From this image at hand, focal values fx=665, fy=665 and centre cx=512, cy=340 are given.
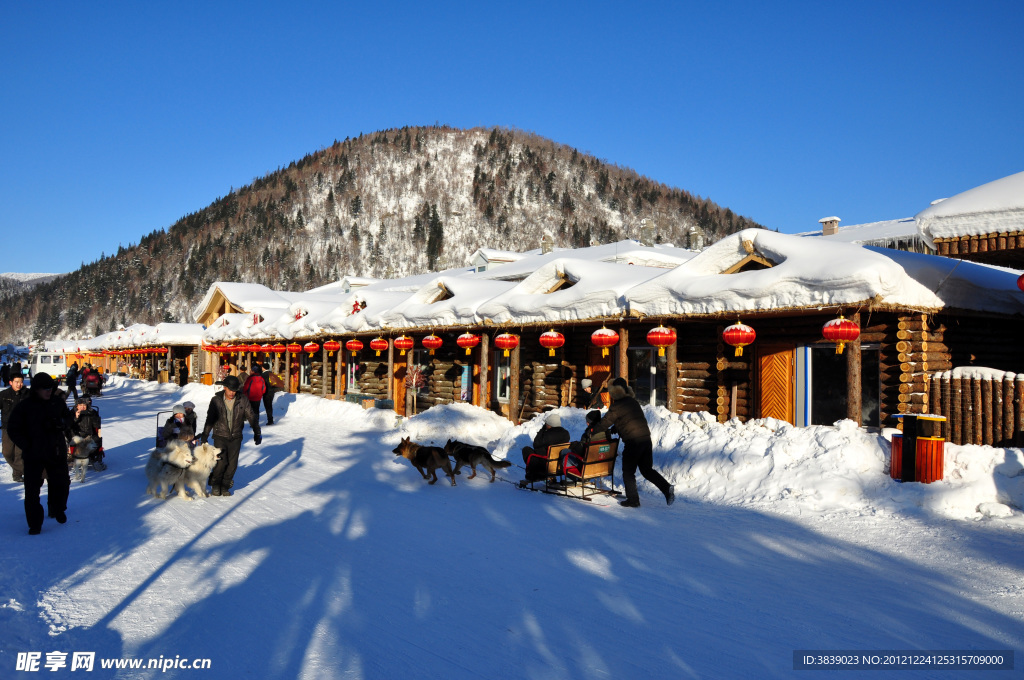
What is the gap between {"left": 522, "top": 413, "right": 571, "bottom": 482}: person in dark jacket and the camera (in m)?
9.92

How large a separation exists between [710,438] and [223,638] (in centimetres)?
794

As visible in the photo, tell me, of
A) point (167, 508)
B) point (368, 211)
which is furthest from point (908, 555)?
point (368, 211)

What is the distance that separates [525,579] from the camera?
18.9ft

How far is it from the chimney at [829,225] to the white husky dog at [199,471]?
94.2 ft

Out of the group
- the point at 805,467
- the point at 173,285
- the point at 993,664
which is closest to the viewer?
the point at 993,664

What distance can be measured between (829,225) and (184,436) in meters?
29.4

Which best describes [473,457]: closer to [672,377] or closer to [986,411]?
[672,377]

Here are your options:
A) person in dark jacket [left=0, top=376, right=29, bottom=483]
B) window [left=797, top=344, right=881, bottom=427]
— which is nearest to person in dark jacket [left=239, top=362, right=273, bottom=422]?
person in dark jacket [left=0, top=376, right=29, bottom=483]

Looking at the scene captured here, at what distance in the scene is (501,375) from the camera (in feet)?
66.0

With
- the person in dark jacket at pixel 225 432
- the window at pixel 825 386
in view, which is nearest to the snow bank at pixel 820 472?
the window at pixel 825 386

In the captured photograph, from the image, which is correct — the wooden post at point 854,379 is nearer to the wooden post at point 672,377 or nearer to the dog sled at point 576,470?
the wooden post at point 672,377

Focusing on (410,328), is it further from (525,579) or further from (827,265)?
(525,579)

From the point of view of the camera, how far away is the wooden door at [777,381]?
12.6 metres

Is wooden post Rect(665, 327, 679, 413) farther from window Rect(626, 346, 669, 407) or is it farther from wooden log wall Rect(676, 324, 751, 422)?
window Rect(626, 346, 669, 407)
